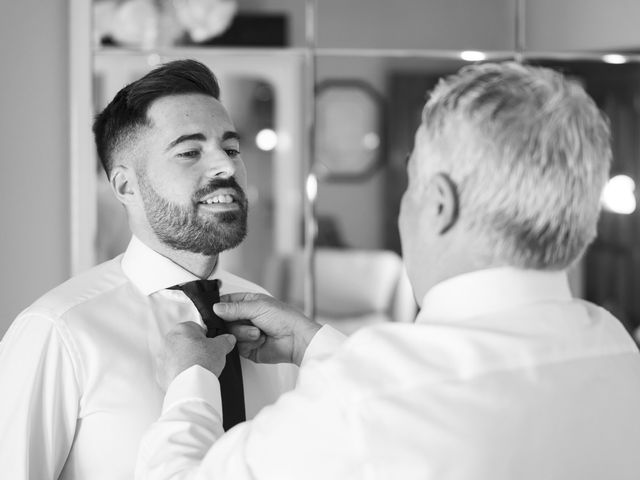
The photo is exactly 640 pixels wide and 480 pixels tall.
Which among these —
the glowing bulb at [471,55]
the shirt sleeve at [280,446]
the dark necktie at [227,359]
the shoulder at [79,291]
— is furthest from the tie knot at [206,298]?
the glowing bulb at [471,55]

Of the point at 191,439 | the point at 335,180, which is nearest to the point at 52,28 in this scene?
the point at 335,180

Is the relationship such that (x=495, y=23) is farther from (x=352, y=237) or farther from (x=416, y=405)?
(x=416, y=405)

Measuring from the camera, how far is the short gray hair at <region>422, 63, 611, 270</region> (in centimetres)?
105

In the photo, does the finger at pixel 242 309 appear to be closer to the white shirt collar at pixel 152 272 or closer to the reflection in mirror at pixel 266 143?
the white shirt collar at pixel 152 272

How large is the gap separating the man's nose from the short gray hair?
0.62 meters

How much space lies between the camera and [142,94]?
5.56ft

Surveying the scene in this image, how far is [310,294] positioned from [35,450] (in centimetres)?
260

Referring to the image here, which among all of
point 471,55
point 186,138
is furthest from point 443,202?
point 471,55

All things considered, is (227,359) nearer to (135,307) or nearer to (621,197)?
(135,307)

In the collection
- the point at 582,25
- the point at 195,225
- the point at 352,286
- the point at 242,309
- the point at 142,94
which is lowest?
the point at 352,286

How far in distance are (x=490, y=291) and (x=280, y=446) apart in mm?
317

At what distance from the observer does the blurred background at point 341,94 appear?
3.85 metres

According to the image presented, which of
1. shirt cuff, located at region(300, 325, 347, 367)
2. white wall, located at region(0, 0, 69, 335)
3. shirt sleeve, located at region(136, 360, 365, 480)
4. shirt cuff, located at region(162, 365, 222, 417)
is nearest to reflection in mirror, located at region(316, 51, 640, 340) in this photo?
white wall, located at region(0, 0, 69, 335)

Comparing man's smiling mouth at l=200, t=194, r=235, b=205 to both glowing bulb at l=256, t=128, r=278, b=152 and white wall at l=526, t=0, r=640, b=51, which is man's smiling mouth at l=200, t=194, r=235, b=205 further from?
white wall at l=526, t=0, r=640, b=51
